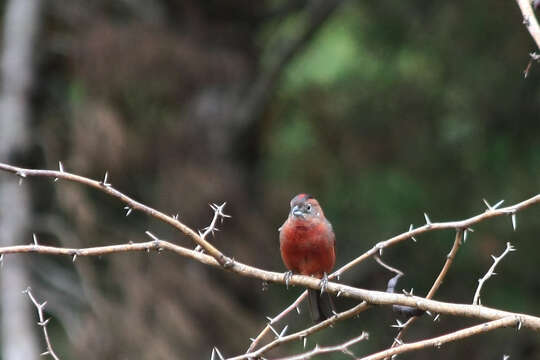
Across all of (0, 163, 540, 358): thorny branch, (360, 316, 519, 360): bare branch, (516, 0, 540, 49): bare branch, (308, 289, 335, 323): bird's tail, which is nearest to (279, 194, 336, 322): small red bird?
(308, 289, 335, 323): bird's tail

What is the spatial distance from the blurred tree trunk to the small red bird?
4.71 meters

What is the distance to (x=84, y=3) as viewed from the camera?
1049 cm

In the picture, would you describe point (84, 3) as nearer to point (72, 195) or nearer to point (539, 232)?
point (72, 195)

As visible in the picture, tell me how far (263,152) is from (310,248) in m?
6.22

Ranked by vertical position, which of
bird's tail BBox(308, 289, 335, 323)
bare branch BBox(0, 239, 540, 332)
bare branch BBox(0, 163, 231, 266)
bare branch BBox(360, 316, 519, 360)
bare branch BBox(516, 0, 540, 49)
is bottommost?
bird's tail BBox(308, 289, 335, 323)

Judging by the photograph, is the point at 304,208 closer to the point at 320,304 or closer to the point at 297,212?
the point at 297,212

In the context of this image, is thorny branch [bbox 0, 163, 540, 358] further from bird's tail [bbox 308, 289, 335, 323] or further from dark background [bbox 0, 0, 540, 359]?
dark background [bbox 0, 0, 540, 359]

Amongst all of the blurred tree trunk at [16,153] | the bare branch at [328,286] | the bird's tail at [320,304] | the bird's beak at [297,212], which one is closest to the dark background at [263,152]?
the blurred tree trunk at [16,153]

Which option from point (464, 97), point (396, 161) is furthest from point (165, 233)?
point (464, 97)

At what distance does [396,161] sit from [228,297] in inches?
105

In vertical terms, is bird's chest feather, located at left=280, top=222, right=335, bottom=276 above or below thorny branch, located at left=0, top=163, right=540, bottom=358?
below

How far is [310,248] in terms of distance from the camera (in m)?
5.36

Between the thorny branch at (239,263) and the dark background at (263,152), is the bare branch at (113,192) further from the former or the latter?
the dark background at (263,152)

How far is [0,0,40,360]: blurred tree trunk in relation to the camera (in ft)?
31.2
